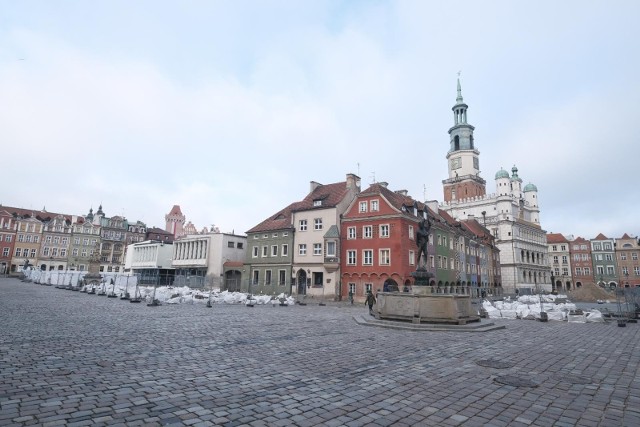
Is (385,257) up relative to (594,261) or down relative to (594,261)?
down

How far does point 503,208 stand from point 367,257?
186 ft

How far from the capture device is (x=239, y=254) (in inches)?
2293

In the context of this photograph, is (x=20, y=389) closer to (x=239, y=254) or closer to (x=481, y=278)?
(x=239, y=254)

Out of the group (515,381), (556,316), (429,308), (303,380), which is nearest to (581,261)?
(556,316)

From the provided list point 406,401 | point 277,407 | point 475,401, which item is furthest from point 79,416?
point 475,401

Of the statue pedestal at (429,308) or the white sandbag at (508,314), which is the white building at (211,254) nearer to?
the white sandbag at (508,314)

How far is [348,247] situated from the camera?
42.6 meters

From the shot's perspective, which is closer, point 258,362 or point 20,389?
point 20,389

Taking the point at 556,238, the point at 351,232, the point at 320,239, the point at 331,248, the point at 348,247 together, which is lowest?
the point at 331,248

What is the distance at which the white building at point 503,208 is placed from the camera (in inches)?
3209

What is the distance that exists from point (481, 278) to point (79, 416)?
65.2 m

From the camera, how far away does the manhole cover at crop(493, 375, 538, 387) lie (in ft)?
24.0

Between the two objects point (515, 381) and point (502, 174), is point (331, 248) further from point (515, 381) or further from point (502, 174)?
point (502, 174)

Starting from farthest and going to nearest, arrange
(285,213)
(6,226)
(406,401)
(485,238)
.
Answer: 1. (6,226)
2. (485,238)
3. (285,213)
4. (406,401)
